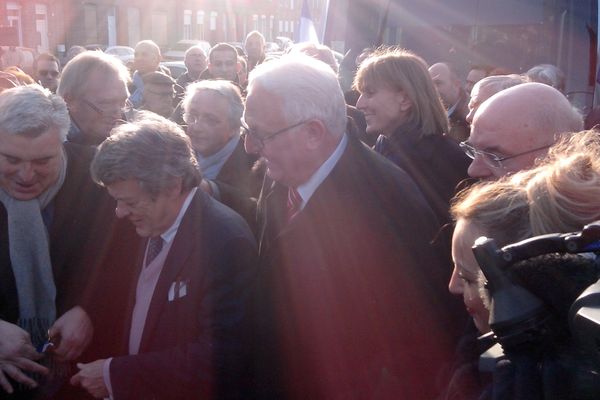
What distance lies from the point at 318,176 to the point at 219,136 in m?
1.44

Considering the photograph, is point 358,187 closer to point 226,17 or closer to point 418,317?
point 418,317

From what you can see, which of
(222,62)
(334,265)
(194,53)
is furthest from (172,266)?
(194,53)

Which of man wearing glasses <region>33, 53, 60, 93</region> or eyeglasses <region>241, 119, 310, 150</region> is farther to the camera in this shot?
man wearing glasses <region>33, 53, 60, 93</region>

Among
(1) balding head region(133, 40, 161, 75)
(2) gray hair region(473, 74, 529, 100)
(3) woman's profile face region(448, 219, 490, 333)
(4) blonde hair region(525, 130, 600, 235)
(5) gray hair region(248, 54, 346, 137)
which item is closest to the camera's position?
(4) blonde hair region(525, 130, 600, 235)

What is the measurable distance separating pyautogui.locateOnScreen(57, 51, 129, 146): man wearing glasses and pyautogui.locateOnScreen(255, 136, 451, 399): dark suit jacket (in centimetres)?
165

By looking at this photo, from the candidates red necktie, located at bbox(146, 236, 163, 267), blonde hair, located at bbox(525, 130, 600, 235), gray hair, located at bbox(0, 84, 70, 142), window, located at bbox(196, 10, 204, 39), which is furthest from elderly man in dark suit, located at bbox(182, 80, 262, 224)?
window, located at bbox(196, 10, 204, 39)

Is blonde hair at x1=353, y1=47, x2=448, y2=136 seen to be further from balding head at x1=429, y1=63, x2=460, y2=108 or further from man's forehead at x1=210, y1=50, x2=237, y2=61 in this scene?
man's forehead at x1=210, y1=50, x2=237, y2=61

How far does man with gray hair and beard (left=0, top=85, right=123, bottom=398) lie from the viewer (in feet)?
8.78

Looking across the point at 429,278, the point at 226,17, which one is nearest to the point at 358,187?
the point at 429,278

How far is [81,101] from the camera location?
3.69 metres

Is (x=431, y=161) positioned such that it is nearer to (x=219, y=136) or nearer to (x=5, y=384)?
(x=219, y=136)

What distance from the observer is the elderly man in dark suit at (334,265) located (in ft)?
7.52

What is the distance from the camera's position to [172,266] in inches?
95.1

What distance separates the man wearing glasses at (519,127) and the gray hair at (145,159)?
104 centimetres
